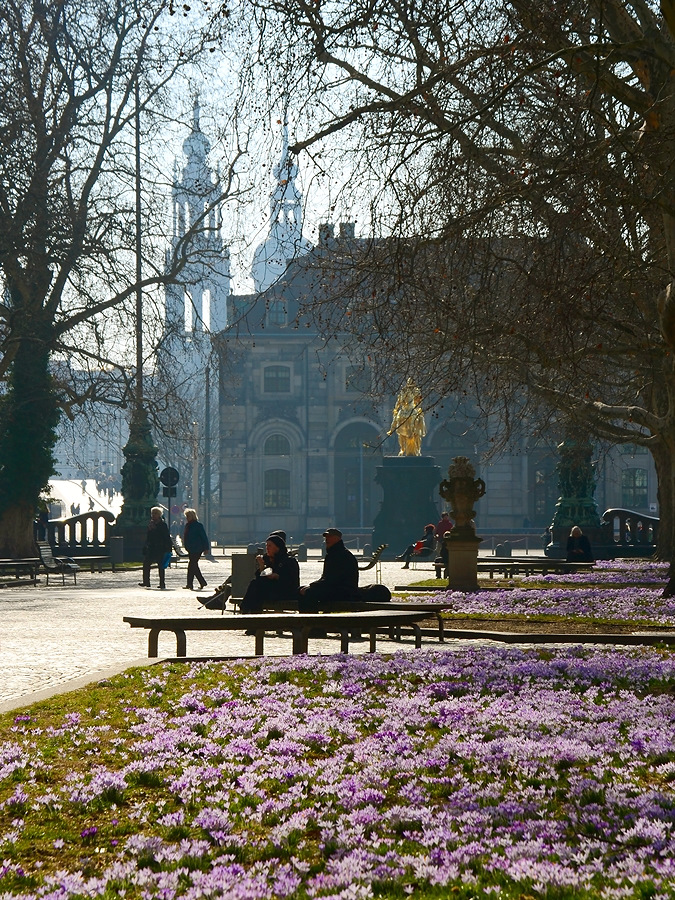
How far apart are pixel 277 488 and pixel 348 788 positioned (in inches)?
2885

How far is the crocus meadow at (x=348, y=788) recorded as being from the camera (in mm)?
4758

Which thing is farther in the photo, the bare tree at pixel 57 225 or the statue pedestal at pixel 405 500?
the statue pedestal at pixel 405 500

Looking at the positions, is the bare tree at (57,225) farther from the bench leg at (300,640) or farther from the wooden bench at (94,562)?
the bench leg at (300,640)

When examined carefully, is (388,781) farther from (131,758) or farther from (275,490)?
(275,490)

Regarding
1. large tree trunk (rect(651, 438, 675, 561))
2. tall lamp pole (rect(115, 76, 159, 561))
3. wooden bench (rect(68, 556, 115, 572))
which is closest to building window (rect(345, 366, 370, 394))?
tall lamp pole (rect(115, 76, 159, 561))

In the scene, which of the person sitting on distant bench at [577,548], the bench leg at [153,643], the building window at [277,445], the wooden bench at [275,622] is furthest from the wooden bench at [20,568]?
the building window at [277,445]

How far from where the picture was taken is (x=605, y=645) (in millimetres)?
13359

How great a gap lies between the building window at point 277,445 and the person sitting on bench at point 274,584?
65948 millimetres

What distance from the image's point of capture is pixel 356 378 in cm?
4428

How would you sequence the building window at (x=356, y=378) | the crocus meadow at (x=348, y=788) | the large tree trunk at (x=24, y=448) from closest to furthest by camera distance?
the crocus meadow at (x=348, y=788) → the building window at (x=356, y=378) → the large tree trunk at (x=24, y=448)

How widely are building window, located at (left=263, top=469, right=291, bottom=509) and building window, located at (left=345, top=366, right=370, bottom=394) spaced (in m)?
6.51

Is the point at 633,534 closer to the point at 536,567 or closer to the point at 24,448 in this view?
the point at 536,567

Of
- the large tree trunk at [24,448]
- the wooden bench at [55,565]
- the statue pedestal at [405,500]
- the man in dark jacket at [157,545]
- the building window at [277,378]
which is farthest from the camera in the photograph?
the building window at [277,378]

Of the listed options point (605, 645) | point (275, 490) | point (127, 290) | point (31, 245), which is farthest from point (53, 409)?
point (275, 490)
